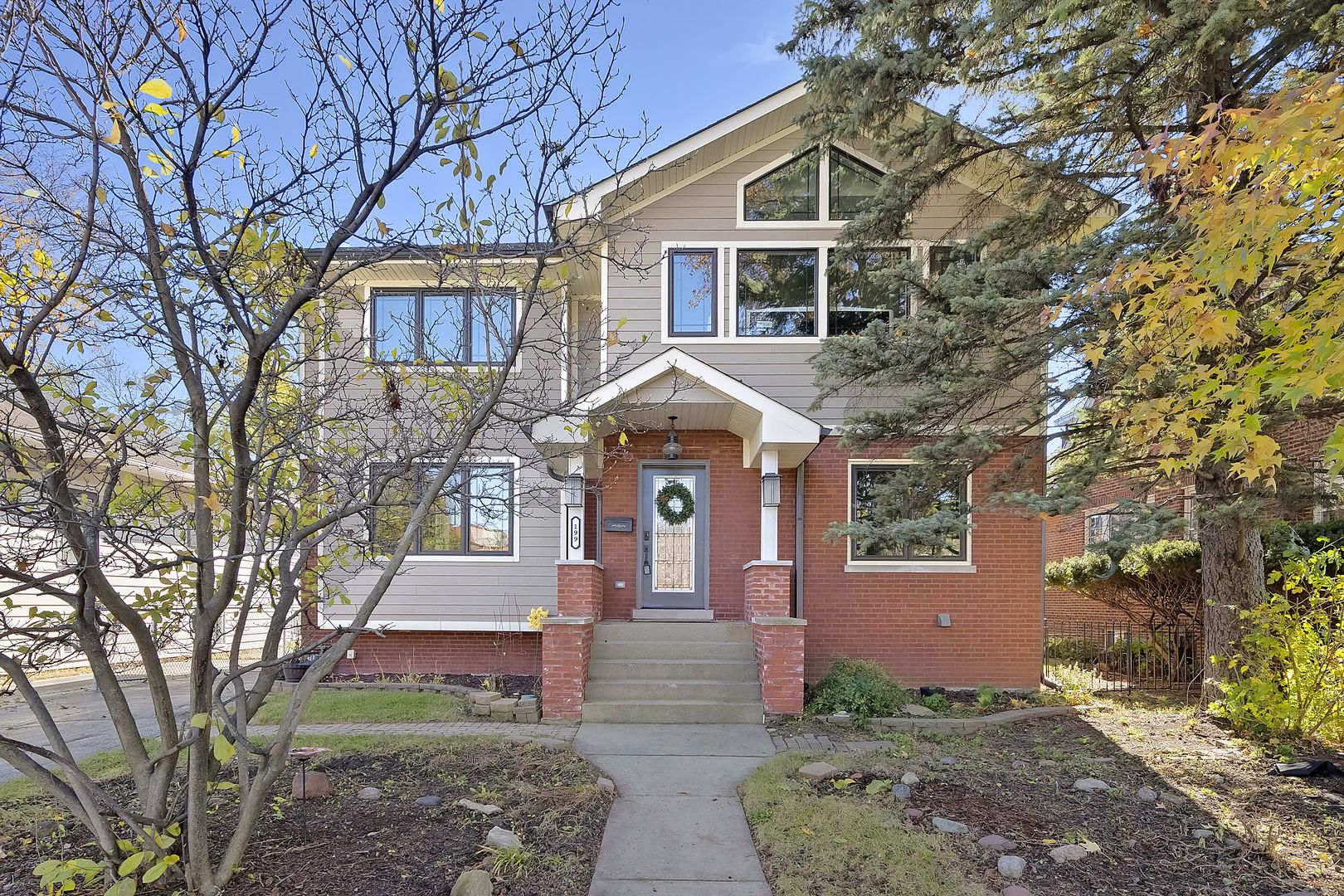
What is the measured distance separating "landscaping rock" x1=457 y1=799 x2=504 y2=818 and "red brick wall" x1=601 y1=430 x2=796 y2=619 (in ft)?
16.6

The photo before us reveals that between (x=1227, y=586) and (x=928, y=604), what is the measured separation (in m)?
3.33

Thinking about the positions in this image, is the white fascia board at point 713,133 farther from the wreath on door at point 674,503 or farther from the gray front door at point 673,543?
the wreath on door at point 674,503

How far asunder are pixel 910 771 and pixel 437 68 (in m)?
Result: 6.07

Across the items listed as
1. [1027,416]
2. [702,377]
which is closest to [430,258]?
[702,377]

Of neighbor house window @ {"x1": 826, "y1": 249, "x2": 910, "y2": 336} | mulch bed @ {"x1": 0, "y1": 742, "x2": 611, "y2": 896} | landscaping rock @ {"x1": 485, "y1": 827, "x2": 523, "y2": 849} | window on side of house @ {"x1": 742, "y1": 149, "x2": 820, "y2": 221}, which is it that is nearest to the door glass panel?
neighbor house window @ {"x1": 826, "y1": 249, "x2": 910, "y2": 336}

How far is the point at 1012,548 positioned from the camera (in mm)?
9875

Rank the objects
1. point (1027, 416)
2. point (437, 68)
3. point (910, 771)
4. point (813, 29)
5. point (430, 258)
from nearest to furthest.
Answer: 1. point (437, 68)
2. point (430, 258)
3. point (910, 771)
4. point (813, 29)
5. point (1027, 416)

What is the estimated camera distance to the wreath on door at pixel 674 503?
10164 mm

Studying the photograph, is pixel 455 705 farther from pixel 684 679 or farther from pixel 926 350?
pixel 926 350

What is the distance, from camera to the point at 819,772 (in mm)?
5910

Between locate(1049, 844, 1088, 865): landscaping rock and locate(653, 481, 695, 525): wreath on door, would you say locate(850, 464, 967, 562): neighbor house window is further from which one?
locate(1049, 844, 1088, 865): landscaping rock

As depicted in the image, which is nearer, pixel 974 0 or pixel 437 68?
pixel 437 68

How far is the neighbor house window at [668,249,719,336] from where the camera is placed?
32.7 ft

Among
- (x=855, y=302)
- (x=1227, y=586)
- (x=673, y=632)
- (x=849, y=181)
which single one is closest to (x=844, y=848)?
(x=673, y=632)
